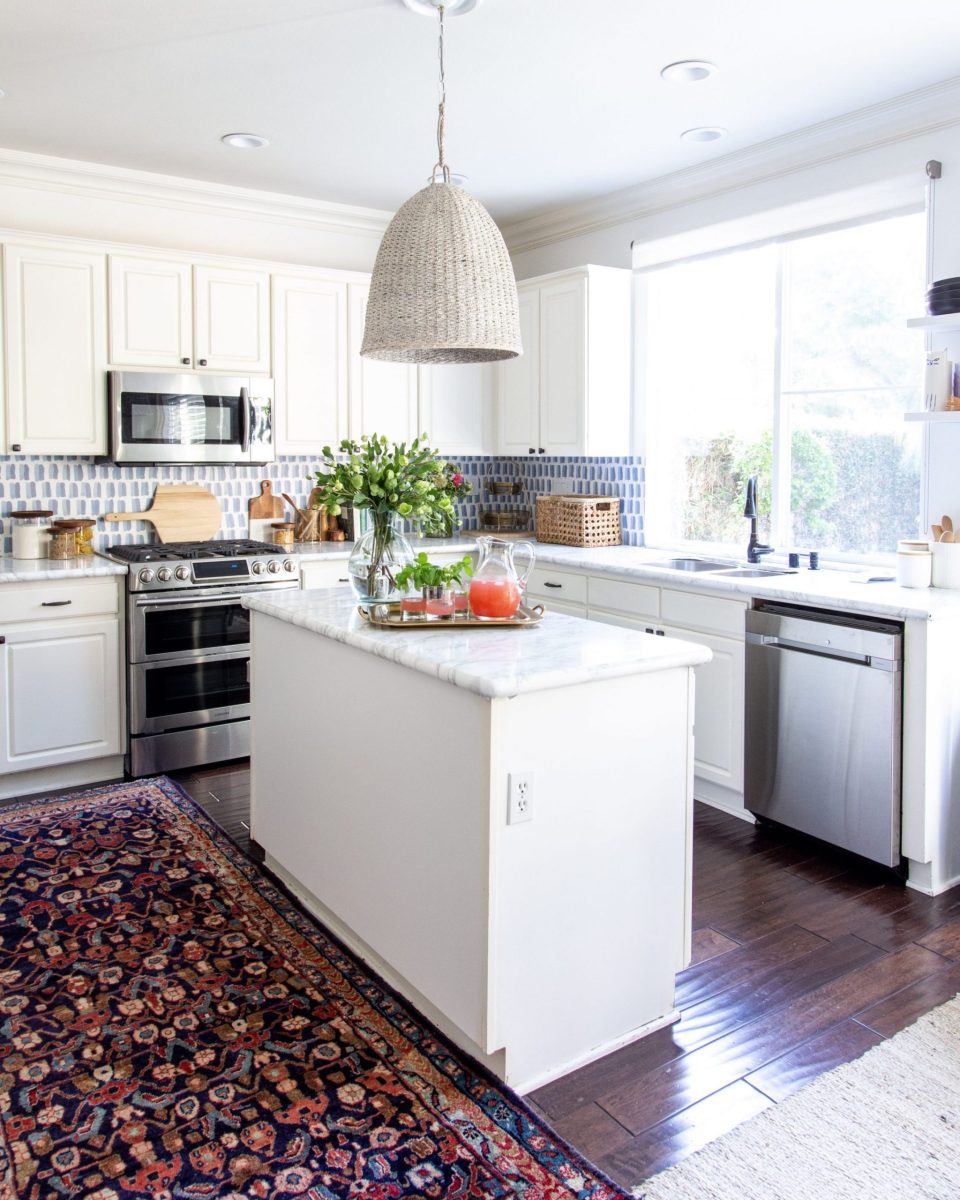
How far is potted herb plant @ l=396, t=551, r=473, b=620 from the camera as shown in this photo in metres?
2.70

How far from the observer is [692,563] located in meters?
4.64

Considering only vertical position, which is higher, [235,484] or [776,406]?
[776,406]

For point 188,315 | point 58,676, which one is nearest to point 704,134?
point 188,315

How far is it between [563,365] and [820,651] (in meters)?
2.26

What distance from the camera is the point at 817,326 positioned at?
4250 millimetres

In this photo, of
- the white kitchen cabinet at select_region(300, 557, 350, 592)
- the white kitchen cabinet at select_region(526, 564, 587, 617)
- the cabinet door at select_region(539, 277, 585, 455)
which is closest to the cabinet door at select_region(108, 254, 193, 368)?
the white kitchen cabinet at select_region(300, 557, 350, 592)

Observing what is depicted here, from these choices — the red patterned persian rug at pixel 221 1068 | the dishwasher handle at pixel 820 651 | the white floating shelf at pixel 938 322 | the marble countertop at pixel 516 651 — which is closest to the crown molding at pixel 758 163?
the white floating shelf at pixel 938 322

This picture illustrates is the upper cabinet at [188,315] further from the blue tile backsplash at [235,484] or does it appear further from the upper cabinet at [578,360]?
the upper cabinet at [578,360]

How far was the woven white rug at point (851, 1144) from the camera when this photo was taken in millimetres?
1894

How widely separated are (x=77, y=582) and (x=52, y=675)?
401mm

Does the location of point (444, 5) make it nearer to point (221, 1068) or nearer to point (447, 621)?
point (447, 621)

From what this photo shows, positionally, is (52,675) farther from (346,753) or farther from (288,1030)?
(288,1030)

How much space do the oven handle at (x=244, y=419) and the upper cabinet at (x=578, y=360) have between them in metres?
1.39

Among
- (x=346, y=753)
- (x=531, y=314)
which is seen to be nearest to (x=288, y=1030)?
(x=346, y=753)
